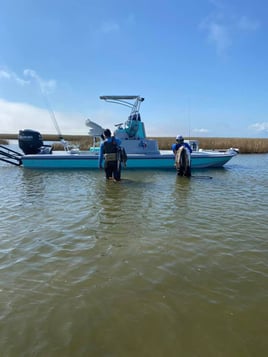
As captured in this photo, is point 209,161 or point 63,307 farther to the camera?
point 209,161

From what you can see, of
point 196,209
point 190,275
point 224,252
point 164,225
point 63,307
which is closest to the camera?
point 63,307

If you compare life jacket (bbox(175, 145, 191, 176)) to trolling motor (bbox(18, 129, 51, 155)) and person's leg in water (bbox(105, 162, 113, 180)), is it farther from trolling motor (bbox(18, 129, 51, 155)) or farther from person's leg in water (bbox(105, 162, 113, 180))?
trolling motor (bbox(18, 129, 51, 155))

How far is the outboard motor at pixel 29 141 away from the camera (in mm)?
18578

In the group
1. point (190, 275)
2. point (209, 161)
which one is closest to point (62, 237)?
point (190, 275)

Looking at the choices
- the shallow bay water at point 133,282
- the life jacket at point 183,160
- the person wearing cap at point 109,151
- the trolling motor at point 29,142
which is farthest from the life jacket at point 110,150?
the trolling motor at point 29,142

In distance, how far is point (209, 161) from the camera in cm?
1806

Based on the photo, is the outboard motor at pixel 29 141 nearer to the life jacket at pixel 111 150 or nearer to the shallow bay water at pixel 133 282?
the life jacket at pixel 111 150

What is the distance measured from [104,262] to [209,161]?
15.1 meters

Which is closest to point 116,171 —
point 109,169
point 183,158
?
point 109,169

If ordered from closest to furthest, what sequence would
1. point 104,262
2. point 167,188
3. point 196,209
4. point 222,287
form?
point 222,287, point 104,262, point 196,209, point 167,188

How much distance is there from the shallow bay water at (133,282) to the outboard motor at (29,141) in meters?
12.3

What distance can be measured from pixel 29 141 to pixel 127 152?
255 inches

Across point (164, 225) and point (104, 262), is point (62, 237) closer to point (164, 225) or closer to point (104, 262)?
point (104, 262)

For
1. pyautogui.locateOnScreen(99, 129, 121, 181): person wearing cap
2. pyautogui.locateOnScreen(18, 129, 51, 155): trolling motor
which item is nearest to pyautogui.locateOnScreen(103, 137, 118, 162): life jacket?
pyautogui.locateOnScreen(99, 129, 121, 181): person wearing cap
